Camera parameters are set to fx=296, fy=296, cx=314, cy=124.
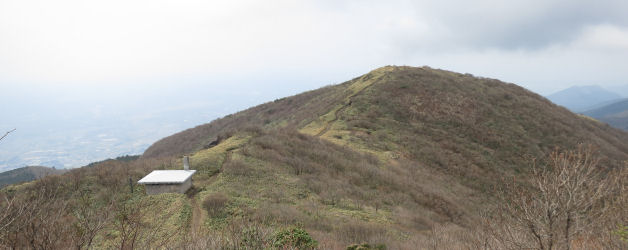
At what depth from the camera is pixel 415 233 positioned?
38.3 feet

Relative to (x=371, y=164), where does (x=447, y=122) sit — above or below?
above

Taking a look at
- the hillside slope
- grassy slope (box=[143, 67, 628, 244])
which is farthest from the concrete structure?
the hillside slope

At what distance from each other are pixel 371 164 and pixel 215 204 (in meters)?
12.4

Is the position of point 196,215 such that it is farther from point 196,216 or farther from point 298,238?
point 298,238

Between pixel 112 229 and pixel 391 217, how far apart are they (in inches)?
433

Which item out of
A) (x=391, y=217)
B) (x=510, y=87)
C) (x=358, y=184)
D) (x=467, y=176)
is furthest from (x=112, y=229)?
(x=510, y=87)

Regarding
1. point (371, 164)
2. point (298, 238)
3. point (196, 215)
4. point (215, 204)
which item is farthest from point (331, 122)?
point (298, 238)

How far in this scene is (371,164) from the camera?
21.4 m

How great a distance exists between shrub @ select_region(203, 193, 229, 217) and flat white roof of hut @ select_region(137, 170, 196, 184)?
7.53 feet

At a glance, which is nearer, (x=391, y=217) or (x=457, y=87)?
(x=391, y=217)

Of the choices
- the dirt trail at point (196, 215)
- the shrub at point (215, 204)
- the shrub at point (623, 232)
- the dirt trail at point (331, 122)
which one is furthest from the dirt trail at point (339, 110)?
the shrub at point (623, 232)

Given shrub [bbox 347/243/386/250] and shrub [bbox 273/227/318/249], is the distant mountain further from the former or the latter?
shrub [bbox 347/243/386/250]

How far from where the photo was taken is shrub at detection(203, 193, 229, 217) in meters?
11.6

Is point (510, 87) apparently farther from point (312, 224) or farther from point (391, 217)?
point (312, 224)
